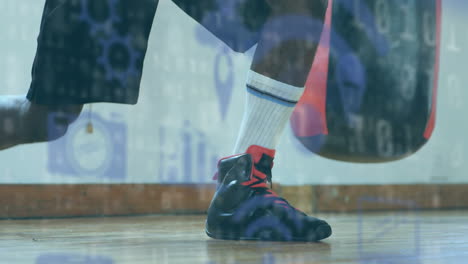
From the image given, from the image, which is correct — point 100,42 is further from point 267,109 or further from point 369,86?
point 369,86

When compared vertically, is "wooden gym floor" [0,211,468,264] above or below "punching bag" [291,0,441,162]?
below

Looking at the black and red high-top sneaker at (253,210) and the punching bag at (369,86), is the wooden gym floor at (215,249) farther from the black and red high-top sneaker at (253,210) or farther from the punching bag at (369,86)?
the punching bag at (369,86)

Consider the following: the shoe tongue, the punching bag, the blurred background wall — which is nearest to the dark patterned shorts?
the shoe tongue

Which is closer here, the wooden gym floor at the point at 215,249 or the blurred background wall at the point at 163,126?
the wooden gym floor at the point at 215,249

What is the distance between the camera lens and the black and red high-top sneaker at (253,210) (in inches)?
39.4

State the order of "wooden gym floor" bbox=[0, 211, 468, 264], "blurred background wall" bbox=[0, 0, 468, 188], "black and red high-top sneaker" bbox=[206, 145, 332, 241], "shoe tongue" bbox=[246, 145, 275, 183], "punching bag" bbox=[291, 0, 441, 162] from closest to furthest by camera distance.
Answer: "wooden gym floor" bbox=[0, 211, 468, 264] < "black and red high-top sneaker" bbox=[206, 145, 332, 241] < "shoe tongue" bbox=[246, 145, 275, 183] < "blurred background wall" bbox=[0, 0, 468, 188] < "punching bag" bbox=[291, 0, 441, 162]

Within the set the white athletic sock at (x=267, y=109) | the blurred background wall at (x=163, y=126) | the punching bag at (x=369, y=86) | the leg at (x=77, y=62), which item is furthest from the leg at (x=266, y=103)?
the punching bag at (x=369, y=86)

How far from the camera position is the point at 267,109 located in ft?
3.64

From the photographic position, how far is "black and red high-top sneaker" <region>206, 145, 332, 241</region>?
100 centimetres

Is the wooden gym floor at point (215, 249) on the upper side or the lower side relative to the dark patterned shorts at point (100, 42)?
lower

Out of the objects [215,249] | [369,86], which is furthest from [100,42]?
[369,86]

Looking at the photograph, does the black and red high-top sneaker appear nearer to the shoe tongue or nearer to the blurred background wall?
the shoe tongue

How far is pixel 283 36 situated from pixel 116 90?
362mm

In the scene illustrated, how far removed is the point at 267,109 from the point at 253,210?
Result: 183mm
